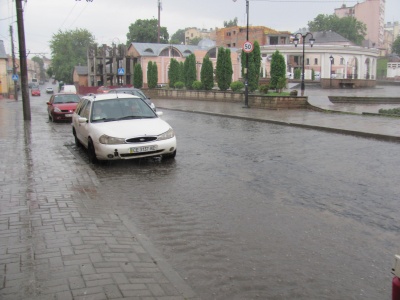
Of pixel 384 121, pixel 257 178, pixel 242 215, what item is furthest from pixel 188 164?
pixel 384 121

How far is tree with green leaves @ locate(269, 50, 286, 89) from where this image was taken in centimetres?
2747

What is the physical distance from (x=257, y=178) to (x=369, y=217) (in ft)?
8.61

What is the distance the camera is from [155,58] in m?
71.4

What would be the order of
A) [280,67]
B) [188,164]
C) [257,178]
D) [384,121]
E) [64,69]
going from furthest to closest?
[64,69] < [280,67] < [384,121] < [188,164] < [257,178]

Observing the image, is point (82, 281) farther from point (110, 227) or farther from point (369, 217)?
point (369, 217)

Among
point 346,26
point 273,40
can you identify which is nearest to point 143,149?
point 273,40

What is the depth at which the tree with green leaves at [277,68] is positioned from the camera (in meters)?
27.5

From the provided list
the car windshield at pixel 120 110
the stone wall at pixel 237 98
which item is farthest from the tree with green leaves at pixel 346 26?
the car windshield at pixel 120 110

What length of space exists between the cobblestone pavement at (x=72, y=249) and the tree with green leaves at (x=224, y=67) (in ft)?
93.2

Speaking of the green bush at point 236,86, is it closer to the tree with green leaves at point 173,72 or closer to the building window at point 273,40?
the tree with green leaves at point 173,72

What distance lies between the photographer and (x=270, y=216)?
588 centimetres

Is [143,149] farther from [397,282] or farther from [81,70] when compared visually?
[81,70]

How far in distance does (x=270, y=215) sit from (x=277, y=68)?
22959 mm

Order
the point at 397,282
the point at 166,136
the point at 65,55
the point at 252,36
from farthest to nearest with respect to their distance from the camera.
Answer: the point at 65,55 → the point at 252,36 → the point at 166,136 → the point at 397,282
